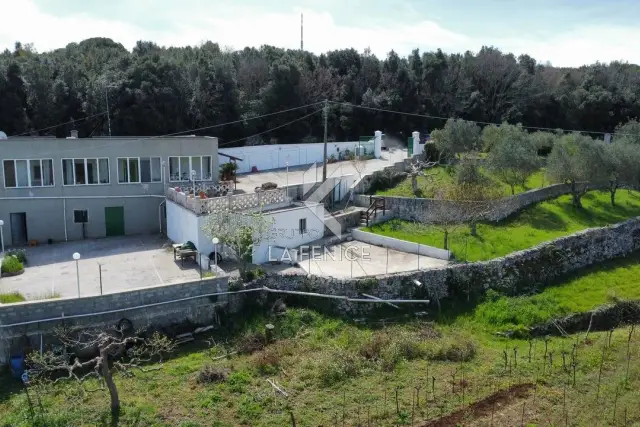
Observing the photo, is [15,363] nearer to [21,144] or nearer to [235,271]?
[235,271]

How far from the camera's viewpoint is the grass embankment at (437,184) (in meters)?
32.9

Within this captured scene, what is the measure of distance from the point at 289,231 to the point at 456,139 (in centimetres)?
1731

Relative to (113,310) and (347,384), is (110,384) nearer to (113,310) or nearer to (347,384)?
(113,310)

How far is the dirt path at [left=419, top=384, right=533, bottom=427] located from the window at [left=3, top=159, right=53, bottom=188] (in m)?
21.4

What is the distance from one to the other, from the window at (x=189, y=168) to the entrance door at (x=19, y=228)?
7237 millimetres

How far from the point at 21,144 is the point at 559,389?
24.9 metres

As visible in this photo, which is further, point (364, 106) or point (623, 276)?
point (364, 106)

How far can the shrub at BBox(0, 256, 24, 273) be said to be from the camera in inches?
872

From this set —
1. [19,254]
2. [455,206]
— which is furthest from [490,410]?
[19,254]

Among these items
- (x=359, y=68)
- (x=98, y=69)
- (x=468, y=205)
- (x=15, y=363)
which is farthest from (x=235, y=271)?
(x=359, y=68)

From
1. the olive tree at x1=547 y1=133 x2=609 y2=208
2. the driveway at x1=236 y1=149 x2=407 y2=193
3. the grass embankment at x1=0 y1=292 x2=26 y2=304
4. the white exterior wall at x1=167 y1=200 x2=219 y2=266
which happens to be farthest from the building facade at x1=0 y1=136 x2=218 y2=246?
the olive tree at x1=547 y1=133 x2=609 y2=208

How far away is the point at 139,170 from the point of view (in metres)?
28.3

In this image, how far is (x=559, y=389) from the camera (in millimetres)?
17000

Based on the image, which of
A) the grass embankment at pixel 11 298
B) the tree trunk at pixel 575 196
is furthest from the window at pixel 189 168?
the tree trunk at pixel 575 196
